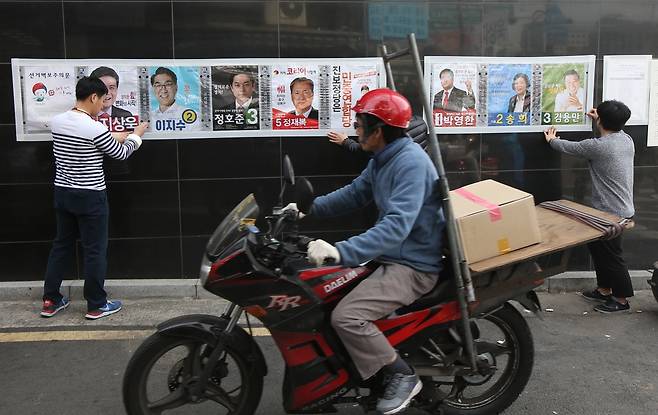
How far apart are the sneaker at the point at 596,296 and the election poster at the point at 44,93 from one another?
497 cm

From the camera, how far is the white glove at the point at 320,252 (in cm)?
277

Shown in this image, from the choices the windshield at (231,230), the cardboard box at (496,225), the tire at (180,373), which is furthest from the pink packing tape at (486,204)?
the tire at (180,373)

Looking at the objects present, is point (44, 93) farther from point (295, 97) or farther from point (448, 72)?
point (448, 72)

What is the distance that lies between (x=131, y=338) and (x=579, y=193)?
4.33 meters

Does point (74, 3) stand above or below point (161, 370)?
above

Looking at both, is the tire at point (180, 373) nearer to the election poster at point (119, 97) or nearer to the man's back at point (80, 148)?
the man's back at point (80, 148)

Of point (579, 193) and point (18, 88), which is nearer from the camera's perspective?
point (18, 88)

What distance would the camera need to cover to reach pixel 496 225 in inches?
128

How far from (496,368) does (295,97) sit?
10.7 ft

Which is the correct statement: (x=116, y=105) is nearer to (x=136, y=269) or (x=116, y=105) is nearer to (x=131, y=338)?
(x=136, y=269)

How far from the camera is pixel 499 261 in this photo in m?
3.19

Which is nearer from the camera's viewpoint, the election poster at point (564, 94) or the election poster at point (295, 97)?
the election poster at point (295, 97)

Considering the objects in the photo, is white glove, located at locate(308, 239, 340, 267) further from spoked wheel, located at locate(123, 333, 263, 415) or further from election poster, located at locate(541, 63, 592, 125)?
election poster, located at locate(541, 63, 592, 125)

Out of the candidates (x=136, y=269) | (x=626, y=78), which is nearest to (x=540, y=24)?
(x=626, y=78)
